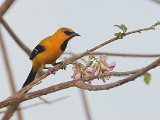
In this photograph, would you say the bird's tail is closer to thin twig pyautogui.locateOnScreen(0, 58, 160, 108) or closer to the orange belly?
the orange belly

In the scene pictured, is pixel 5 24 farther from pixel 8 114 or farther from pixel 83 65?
pixel 83 65

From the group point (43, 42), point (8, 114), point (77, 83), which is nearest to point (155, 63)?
point (77, 83)

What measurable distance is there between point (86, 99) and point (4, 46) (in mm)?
266

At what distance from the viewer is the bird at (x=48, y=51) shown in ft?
4.16

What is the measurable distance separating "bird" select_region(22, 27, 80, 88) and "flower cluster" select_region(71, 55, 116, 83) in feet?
1.27

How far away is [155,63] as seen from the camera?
1.95ft

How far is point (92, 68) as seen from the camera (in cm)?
83

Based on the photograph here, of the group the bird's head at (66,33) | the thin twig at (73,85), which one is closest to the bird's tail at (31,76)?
the bird's head at (66,33)

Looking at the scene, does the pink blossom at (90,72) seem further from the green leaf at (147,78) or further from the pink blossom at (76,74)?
the green leaf at (147,78)

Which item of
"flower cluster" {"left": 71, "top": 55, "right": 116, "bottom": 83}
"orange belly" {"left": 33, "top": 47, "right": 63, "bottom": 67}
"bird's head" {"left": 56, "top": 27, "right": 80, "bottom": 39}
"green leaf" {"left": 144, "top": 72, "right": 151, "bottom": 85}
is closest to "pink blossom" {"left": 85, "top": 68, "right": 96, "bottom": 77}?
"flower cluster" {"left": 71, "top": 55, "right": 116, "bottom": 83}

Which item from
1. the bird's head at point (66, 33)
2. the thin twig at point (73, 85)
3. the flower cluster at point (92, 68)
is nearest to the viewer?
the thin twig at point (73, 85)

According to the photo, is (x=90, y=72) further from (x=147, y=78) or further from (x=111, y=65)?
(x=147, y=78)

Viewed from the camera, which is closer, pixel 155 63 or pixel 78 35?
pixel 155 63

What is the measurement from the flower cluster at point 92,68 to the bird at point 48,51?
1.27ft
